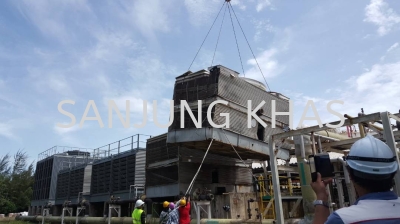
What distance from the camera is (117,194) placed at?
2234cm

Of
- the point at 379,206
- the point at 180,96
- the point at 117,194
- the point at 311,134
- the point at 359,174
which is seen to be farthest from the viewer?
the point at 117,194

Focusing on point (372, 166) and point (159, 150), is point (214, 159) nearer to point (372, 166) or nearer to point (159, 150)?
point (159, 150)

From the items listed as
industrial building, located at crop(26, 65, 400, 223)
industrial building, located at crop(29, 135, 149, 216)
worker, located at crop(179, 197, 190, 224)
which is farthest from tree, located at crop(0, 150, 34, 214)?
worker, located at crop(179, 197, 190, 224)

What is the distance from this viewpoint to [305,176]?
683cm

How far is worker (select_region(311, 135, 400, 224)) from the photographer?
5.69 feet

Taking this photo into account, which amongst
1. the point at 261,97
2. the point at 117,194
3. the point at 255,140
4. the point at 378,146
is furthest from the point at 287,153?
the point at 378,146

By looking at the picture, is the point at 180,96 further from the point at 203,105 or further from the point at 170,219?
the point at 170,219

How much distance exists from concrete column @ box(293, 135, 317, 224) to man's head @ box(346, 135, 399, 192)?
16.1 feet

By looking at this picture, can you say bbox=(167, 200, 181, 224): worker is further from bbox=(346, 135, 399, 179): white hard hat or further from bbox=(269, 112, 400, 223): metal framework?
bbox=(346, 135, 399, 179): white hard hat

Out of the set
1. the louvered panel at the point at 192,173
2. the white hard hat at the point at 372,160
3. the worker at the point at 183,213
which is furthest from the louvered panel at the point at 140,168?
the white hard hat at the point at 372,160

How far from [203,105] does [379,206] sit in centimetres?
1369

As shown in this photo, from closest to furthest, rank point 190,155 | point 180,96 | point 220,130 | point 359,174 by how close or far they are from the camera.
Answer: point 359,174, point 220,130, point 180,96, point 190,155

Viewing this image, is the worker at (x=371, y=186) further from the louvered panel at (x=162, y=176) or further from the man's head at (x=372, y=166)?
the louvered panel at (x=162, y=176)

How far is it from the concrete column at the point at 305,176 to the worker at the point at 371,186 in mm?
4910
